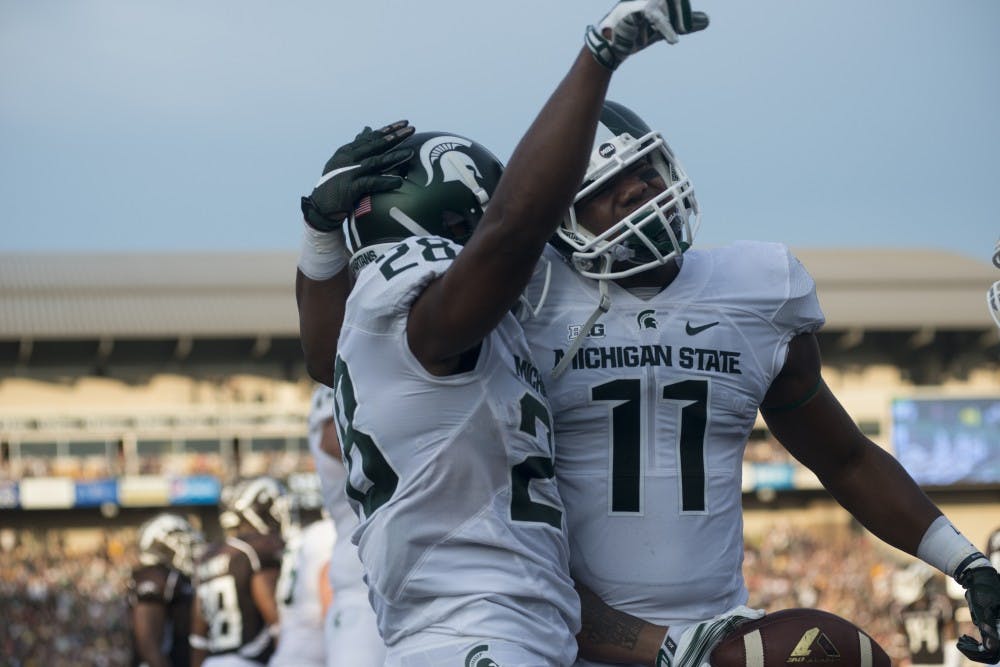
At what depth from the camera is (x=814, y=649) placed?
10.5ft

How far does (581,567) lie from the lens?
145 inches

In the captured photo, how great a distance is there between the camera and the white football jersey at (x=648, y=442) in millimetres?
3658

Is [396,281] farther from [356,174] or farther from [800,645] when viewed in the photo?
[800,645]

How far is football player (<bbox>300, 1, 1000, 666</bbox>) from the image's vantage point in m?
3.65

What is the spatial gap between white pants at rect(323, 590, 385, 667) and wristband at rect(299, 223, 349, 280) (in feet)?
8.68

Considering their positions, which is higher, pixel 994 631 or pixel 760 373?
pixel 760 373

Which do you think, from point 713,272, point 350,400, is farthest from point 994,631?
point 350,400

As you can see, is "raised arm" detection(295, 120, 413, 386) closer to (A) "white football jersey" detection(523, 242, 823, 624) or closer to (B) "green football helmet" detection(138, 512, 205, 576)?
(A) "white football jersey" detection(523, 242, 823, 624)

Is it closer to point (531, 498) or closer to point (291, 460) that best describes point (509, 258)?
point (531, 498)

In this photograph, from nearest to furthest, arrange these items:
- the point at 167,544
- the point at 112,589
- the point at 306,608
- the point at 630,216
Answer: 1. the point at 630,216
2. the point at 306,608
3. the point at 167,544
4. the point at 112,589

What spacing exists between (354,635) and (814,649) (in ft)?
10.7

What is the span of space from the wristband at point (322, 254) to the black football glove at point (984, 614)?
69.0 inches

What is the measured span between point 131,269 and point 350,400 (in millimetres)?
39530

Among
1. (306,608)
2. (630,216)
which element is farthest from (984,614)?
(306,608)
